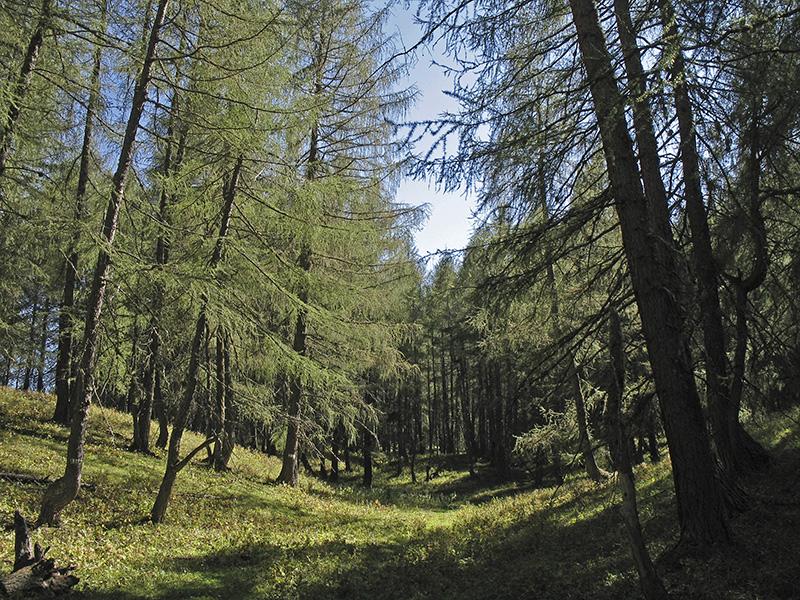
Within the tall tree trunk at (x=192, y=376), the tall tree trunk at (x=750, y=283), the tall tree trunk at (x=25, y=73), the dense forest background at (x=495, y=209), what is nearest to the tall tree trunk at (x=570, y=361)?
the dense forest background at (x=495, y=209)

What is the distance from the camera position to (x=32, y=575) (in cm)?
617

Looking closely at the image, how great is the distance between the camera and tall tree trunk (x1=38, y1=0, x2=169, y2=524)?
8.35m

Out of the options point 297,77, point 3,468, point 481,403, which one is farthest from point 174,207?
point 481,403

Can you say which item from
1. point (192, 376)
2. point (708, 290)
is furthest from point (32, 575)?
point (708, 290)

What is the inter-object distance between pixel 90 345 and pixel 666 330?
8337 mm

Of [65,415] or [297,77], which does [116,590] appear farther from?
[65,415]

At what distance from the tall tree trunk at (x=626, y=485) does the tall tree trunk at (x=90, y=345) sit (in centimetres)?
749

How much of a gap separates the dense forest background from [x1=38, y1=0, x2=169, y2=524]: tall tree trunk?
0.04 meters

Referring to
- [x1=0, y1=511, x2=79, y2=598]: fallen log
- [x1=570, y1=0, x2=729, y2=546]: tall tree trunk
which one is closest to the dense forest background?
[x1=570, y1=0, x2=729, y2=546]: tall tree trunk

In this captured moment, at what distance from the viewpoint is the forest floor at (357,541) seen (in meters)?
6.15

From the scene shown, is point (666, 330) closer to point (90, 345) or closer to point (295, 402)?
point (90, 345)

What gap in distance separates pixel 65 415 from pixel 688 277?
57.4 ft

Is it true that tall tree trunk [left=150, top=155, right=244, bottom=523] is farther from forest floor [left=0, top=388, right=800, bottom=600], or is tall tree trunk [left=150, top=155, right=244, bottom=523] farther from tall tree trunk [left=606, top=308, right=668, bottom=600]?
tall tree trunk [left=606, top=308, right=668, bottom=600]

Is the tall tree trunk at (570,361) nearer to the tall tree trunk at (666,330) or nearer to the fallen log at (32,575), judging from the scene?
the tall tree trunk at (666,330)
